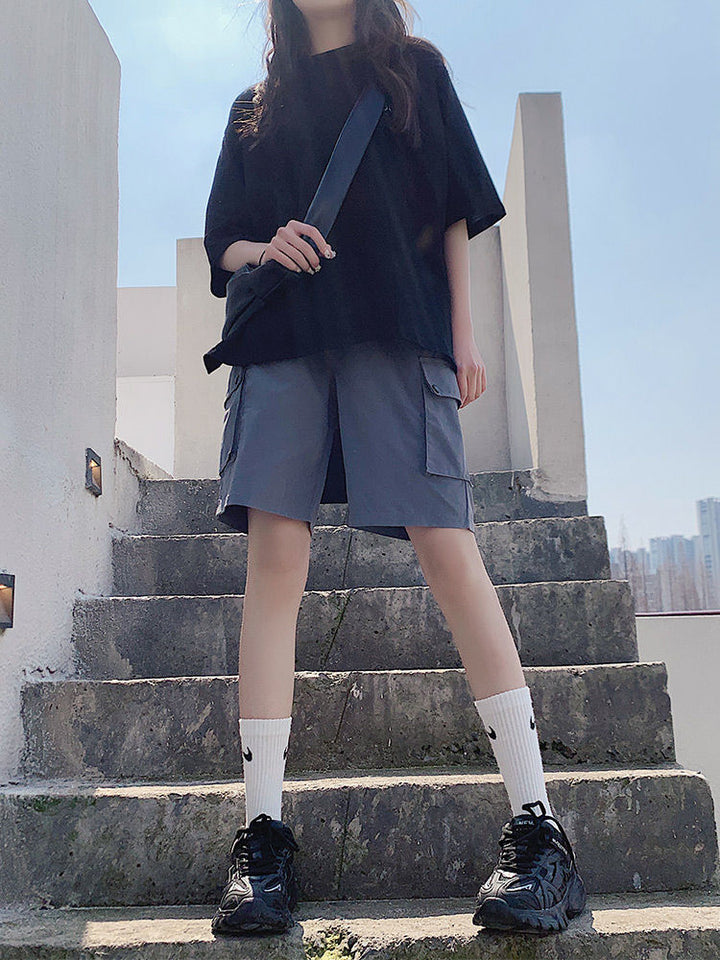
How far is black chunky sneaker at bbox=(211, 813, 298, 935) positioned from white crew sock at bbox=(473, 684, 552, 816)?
32 centimetres

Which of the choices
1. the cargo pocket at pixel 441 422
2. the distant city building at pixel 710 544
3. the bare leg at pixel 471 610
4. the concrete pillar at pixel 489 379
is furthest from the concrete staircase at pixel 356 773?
the distant city building at pixel 710 544

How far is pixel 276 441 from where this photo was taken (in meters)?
1.21

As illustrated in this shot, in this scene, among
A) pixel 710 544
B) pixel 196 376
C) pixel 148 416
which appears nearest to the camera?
pixel 196 376

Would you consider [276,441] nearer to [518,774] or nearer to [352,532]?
[518,774]

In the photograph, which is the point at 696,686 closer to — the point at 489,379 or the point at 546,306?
the point at 546,306

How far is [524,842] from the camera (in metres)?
1.09

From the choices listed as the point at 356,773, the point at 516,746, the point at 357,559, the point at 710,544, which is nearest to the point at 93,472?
the point at 357,559

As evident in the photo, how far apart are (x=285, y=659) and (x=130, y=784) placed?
1.44ft

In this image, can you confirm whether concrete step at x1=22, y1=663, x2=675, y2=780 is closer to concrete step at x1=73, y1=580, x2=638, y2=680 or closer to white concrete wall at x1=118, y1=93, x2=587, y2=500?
concrete step at x1=73, y1=580, x2=638, y2=680

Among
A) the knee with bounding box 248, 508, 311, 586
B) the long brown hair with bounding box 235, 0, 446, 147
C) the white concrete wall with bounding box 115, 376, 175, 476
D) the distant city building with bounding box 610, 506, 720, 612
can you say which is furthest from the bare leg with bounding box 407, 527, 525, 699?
the white concrete wall with bounding box 115, 376, 175, 476

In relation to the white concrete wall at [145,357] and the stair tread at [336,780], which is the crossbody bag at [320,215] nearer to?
the stair tread at [336,780]

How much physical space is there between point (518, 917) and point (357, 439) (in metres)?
0.65

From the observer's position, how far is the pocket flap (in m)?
1.23

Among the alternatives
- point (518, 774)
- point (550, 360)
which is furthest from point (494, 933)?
point (550, 360)
